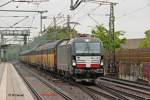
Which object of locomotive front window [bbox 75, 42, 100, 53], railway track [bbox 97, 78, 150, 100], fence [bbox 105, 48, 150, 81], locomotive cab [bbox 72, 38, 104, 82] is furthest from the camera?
fence [bbox 105, 48, 150, 81]

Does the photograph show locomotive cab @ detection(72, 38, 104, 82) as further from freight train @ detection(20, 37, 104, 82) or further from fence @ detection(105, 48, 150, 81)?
fence @ detection(105, 48, 150, 81)

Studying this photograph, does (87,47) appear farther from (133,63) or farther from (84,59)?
(133,63)

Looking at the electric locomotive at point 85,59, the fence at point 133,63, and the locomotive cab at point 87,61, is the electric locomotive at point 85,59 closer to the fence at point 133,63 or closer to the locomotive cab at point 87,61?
the locomotive cab at point 87,61

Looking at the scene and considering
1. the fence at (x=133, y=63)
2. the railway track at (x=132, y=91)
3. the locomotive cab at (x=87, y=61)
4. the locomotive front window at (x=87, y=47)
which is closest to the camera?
the railway track at (x=132, y=91)

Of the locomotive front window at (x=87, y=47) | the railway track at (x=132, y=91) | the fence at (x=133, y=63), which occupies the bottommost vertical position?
the railway track at (x=132, y=91)

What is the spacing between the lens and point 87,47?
32125 mm

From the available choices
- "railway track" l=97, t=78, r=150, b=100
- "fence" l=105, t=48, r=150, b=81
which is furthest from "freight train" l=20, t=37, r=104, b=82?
"fence" l=105, t=48, r=150, b=81

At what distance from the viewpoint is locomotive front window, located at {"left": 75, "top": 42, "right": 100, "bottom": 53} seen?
31.9 metres

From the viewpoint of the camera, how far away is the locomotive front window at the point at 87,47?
31886 mm

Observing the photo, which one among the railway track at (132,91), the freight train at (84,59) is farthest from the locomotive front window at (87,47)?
the railway track at (132,91)

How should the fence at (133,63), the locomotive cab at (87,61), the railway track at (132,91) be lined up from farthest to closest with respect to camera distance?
the fence at (133,63) < the locomotive cab at (87,61) < the railway track at (132,91)

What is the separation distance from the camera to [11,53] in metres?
192

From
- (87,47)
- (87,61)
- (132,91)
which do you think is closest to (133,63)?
(87,47)

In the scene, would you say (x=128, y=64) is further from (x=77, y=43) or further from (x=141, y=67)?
(x=77, y=43)
